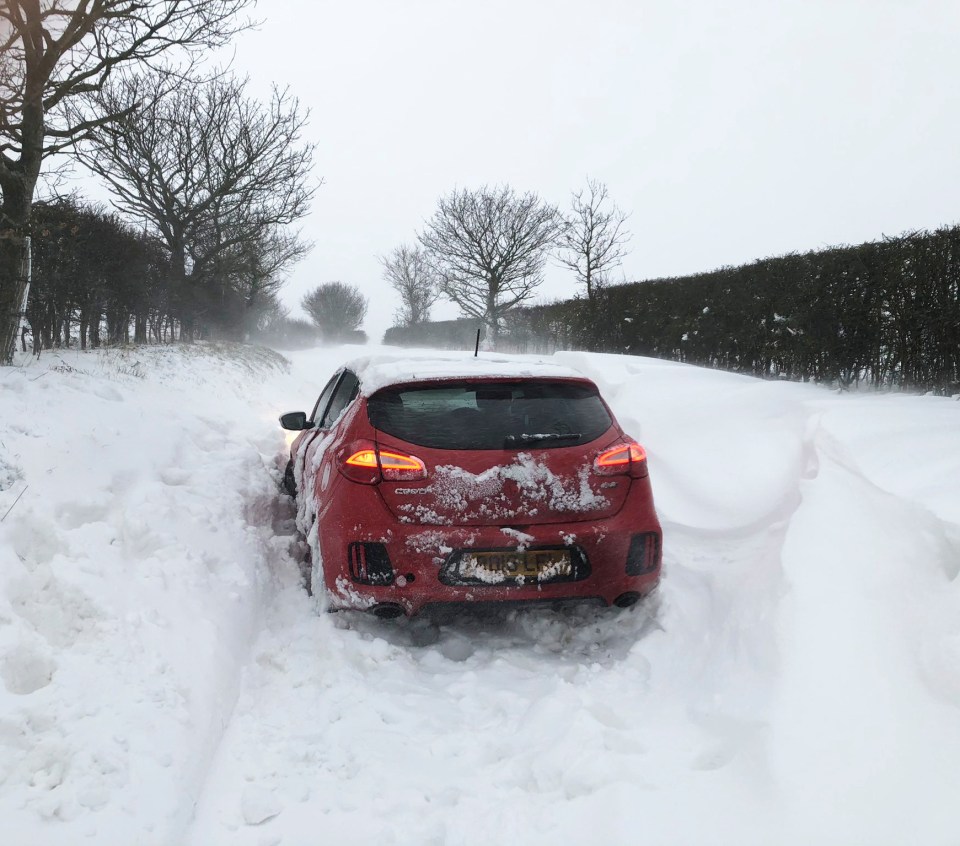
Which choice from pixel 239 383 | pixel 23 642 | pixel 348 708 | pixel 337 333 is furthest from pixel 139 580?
pixel 337 333

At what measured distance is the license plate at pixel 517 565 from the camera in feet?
10.5

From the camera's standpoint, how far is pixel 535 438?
3.33 meters

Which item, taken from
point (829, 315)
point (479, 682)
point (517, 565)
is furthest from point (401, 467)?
point (829, 315)

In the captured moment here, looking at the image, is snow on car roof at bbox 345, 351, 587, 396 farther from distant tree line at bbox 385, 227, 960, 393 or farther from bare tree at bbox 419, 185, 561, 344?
bare tree at bbox 419, 185, 561, 344

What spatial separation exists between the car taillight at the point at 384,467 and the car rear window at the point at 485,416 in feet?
0.38

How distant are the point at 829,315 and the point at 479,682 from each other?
8234 mm

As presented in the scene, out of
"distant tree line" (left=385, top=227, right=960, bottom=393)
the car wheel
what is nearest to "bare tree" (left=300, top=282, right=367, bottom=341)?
"distant tree line" (left=385, top=227, right=960, bottom=393)

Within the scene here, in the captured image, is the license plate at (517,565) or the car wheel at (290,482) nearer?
the license plate at (517,565)

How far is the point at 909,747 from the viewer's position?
223 cm

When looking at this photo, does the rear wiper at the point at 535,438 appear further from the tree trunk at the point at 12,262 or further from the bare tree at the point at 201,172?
the bare tree at the point at 201,172

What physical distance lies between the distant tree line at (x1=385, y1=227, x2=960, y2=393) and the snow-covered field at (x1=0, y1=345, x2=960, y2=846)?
3511mm

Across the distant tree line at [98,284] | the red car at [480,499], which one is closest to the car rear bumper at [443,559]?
the red car at [480,499]

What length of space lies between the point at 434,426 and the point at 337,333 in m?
65.0

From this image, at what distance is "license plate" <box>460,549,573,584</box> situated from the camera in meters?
3.19
